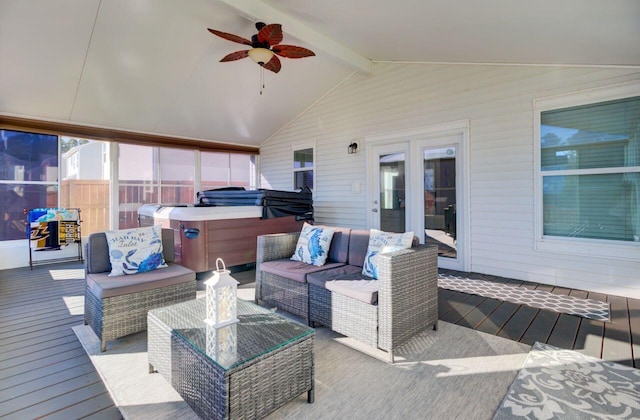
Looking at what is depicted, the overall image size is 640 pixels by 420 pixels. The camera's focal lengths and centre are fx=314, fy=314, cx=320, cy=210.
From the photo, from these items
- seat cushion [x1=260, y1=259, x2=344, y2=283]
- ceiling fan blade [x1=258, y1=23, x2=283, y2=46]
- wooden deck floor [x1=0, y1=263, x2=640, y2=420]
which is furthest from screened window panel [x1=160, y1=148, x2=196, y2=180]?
seat cushion [x1=260, y1=259, x2=344, y2=283]

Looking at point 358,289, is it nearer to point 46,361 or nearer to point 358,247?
point 358,247

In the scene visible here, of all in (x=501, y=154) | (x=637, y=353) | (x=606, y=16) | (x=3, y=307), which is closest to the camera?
(x=637, y=353)

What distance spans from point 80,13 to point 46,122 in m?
2.59

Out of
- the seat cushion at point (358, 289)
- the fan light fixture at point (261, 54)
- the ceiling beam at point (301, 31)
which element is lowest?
the seat cushion at point (358, 289)

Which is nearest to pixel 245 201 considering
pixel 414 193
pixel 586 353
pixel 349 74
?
pixel 414 193

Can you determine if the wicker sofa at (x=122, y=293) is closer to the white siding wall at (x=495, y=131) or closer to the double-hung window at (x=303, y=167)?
the white siding wall at (x=495, y=131)

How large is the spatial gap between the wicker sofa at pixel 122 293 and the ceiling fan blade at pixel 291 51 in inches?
108

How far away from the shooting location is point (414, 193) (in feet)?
16.7

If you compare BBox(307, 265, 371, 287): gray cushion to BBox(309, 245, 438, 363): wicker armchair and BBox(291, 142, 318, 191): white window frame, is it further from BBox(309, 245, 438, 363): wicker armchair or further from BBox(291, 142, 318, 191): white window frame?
BBox(291, 142, 318, 191): white window frame

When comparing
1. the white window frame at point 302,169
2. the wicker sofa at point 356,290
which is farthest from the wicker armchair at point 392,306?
the white window frame at point 302,169

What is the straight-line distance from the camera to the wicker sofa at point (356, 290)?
2203 mm

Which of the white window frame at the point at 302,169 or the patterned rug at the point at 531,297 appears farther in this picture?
the white window frame at the point at 302,169

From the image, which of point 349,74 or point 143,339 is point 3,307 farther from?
point 349,74

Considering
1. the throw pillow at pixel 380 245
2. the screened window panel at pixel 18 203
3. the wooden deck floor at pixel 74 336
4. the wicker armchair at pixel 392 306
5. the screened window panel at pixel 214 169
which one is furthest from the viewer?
the screened window panel at pixel 214 169
